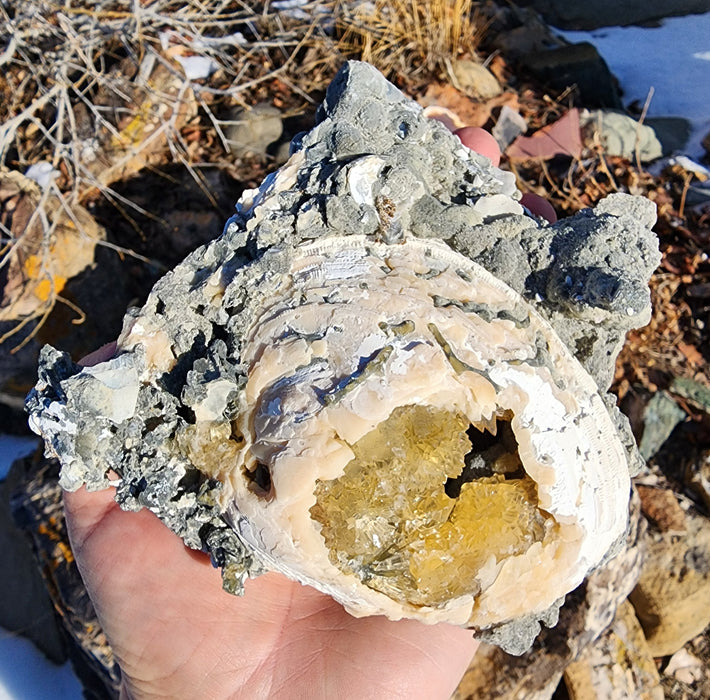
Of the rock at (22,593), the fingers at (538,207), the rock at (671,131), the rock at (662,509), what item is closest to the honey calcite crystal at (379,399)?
the fingers at (538,207)

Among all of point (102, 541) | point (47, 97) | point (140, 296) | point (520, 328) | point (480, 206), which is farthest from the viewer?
point (140, 296)

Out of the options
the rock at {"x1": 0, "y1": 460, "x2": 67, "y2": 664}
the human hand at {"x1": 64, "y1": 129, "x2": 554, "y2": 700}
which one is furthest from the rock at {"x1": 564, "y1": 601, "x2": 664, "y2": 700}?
the rock at {"x1": 0, "y1": 460, "x2": 67, "y2": 664}

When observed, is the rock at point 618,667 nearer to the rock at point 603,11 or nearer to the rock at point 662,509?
the rock at point 662,509

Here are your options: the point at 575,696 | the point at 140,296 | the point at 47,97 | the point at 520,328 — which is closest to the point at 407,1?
the point at 47,97

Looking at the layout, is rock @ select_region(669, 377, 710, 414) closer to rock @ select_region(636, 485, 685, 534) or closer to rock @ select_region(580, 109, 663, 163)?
rock @ select_region(636, 485, 685, 534)

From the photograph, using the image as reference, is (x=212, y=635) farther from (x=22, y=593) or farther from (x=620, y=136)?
(x=620, y=136)

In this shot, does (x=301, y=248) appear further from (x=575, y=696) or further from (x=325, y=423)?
(x=575, y=696)
